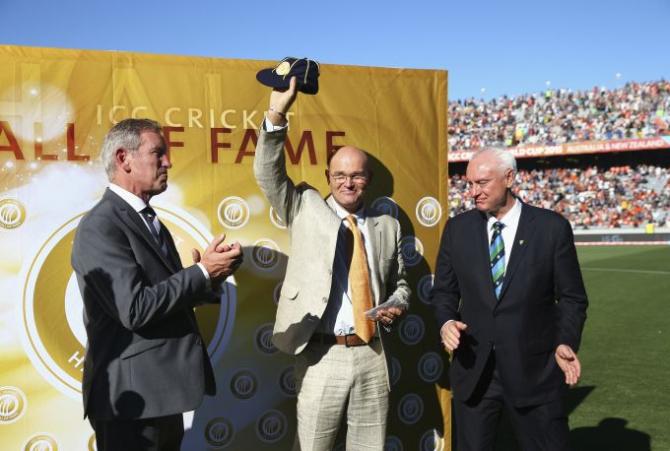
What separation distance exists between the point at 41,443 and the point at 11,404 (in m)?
0.30

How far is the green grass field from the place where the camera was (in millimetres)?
5340

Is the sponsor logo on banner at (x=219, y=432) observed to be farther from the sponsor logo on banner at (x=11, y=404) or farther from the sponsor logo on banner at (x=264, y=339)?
the sponsor logo on banner at (x=11, y=404)

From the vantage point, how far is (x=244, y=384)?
163 inches

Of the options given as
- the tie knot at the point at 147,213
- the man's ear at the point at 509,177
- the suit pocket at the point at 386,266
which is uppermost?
the man's ear at the point at 509,177

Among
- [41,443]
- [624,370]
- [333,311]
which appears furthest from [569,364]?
[624,370]

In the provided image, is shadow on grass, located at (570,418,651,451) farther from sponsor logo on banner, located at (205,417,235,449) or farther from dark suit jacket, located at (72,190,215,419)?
dark suit jacket, located at (72,190,215,419)

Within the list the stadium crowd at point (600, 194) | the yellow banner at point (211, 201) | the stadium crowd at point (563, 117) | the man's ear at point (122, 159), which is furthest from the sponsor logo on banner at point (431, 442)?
the stadium crowd at point (563, 117)

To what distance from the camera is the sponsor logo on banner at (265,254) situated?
4.16 meters

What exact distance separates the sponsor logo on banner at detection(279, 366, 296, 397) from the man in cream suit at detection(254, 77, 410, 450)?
76cm

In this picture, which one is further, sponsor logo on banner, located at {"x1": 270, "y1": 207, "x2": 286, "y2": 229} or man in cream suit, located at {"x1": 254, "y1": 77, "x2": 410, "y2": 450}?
sponsor logo on banner, located at {"x1": 270, "y1": 207, "x2": 286, "y2": 229}

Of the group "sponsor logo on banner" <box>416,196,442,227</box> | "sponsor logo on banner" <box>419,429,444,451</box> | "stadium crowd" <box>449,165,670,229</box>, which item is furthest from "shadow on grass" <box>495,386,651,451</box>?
"stadium crowd" <box>449,165,670,229</box>

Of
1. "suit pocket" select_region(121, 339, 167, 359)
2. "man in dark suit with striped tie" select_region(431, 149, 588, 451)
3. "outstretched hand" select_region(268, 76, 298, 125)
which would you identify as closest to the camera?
"suit pocket" select_region(121, 339, 167, 359)

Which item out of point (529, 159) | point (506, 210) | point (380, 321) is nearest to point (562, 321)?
point (506, 210)

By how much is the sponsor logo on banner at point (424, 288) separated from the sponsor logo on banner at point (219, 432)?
1.58 meters
